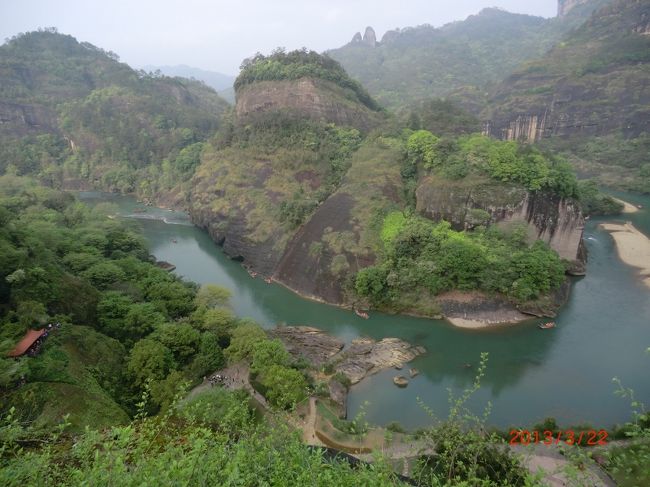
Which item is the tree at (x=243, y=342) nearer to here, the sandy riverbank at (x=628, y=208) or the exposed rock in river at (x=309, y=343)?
the exposed rock in river at (x=309, y=343)

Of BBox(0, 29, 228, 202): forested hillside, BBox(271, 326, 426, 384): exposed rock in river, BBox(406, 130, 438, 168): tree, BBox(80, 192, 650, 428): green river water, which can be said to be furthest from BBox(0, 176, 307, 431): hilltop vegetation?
BBox(0, 29, 228, 202): forested hillside

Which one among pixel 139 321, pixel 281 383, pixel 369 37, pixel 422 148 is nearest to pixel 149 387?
pixel 281 383

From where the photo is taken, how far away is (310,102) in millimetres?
49875

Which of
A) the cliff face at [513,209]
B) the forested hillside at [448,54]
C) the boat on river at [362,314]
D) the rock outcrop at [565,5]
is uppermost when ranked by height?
the rock outcrop at [565,5]

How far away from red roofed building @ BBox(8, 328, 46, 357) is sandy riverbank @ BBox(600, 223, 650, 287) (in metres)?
37.2

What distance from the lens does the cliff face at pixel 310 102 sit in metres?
49.5

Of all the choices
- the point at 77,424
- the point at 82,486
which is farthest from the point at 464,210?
the point at 82,486

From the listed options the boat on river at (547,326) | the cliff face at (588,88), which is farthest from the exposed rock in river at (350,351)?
the cliff face at (588,88)

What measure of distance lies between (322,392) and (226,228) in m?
25.2

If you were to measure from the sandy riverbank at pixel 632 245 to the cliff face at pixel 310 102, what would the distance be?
2843 centimetres

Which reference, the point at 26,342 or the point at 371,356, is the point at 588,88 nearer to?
the point at 371,356

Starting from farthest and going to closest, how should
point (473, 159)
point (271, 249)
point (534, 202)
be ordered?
1. point (271, 249)
2. point (473, 159)
3. point (534, 202)

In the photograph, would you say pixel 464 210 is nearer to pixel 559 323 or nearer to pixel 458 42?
pixel 559 323

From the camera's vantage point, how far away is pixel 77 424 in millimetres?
13188
